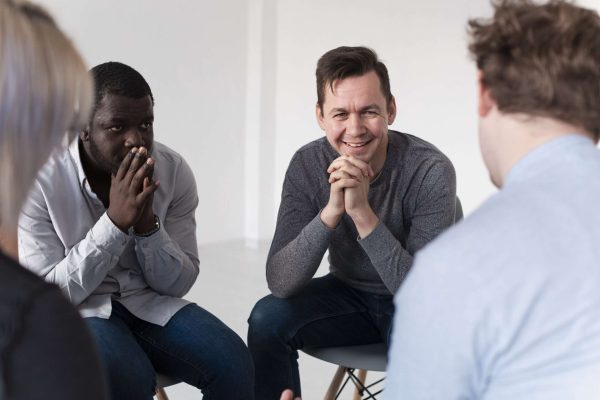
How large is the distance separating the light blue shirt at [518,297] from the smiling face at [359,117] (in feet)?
3.57

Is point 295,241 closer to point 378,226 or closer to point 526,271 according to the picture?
point 378,226

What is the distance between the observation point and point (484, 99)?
1115 mm

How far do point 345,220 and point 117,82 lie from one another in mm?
669

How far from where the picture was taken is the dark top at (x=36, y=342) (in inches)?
32.9

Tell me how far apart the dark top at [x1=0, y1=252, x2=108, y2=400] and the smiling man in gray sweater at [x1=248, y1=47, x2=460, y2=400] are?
1173mm

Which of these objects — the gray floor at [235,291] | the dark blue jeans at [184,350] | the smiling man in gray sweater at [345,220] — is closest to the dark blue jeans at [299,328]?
the smiling man in gray sweater at [345,220]

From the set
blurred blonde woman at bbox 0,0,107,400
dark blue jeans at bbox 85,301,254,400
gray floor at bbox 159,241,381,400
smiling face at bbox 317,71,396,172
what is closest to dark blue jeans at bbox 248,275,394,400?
dark blue jeans at bbox 85,301,254,400

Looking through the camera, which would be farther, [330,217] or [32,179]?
[330,217]

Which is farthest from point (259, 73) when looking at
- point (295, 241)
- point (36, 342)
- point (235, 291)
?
point (36, 342)

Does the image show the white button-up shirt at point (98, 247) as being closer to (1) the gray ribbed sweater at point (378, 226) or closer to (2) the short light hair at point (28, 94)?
(1) the gray ribbed sweater at point (378, 226)

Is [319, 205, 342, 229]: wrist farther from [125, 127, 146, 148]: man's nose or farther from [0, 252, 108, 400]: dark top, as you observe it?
[0, 252, 108, 400]: dark top

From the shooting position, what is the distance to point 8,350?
32.9 inches

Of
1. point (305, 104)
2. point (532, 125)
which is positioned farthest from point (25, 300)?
point (305, 104)

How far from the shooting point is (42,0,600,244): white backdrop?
170 inches
